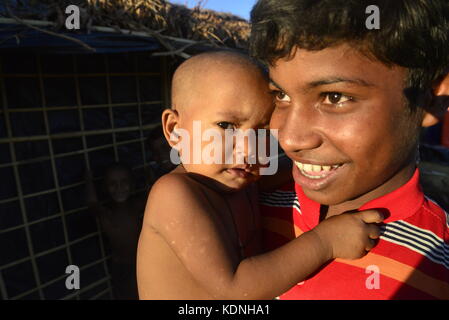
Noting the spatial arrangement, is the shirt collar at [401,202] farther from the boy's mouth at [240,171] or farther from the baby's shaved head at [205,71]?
the baby's shaved head at [205,71]

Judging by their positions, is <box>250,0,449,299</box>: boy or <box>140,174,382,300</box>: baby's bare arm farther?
<box>140,174,382,300</box>: baby's bare arm

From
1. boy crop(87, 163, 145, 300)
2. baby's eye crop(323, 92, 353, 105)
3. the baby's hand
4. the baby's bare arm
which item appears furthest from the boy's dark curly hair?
boy crop(87, 163, 145, 300)

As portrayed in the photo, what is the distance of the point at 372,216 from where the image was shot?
1.20m

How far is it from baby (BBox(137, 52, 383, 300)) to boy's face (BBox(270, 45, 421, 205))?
176 mm

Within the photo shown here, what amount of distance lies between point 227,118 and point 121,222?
3081 mm

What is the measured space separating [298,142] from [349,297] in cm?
58

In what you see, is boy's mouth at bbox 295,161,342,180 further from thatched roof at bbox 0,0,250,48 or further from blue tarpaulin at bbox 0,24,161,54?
thatched roof at bbox 0,0,250,48

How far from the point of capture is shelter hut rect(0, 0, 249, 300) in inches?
123

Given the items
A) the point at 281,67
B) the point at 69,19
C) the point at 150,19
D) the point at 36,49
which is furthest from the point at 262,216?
the point at 150,19

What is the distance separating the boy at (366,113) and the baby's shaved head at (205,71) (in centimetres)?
18

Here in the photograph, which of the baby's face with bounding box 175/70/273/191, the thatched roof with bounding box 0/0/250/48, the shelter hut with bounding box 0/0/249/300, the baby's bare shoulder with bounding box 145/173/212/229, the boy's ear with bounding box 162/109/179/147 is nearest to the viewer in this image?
the baby's bare shoulder with bounding box 145/173/212/229

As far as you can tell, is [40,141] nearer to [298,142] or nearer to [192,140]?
[192,140]

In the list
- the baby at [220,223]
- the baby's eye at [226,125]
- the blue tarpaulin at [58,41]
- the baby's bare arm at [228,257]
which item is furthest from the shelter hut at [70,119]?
the baby's bare arm at [228,257]

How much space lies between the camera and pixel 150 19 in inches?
142
